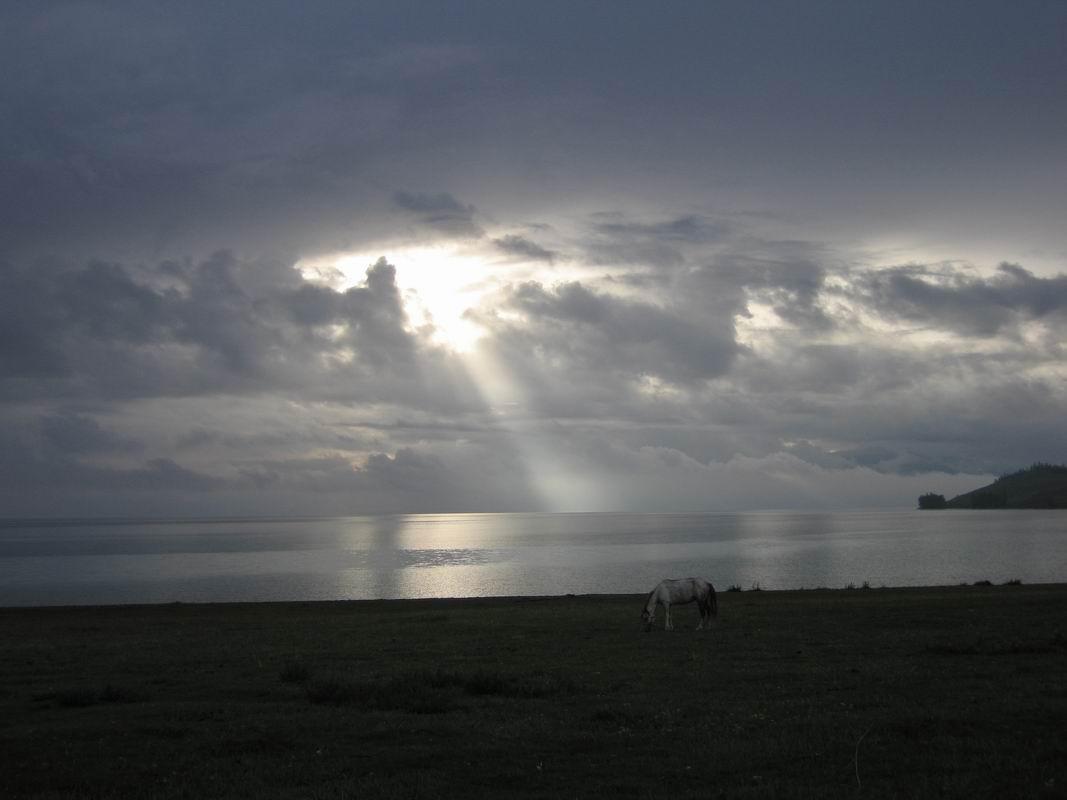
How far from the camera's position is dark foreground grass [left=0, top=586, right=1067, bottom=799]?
11984 millimetres

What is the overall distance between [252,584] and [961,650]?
256ft

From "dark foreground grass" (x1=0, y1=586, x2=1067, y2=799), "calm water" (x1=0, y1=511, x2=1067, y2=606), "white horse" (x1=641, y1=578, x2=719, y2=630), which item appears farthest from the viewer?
"calm water" (x1=0, y1=511, x2=1067, y2=606)

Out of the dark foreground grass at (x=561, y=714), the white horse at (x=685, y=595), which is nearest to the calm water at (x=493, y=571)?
the white horse at (x=685, y=595)

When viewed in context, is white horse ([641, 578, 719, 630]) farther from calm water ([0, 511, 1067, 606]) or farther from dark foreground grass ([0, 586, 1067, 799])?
calm water ([0, 511, 1067, 606])

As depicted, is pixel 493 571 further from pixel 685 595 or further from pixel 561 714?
pixel 561 714

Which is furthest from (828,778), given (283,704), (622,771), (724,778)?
(283,704)

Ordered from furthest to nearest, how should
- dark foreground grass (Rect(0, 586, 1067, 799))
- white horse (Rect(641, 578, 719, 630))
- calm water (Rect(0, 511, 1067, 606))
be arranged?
calm water (Rect(0, 511, 1067, 606)) < white horse (Rect(641, 578, 719, 630)) < dark foreground grass (Rect(0, 586, 1067, 799))

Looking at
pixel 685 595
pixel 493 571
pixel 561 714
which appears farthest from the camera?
pixel 493 571

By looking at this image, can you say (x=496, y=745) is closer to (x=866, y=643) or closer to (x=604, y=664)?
(x=604, y=664)

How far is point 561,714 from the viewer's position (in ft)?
53.2

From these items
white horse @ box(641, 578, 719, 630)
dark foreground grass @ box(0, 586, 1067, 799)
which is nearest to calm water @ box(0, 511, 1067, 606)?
white horse @ box(641, 578, 719, 630)

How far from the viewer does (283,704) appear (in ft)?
59.0

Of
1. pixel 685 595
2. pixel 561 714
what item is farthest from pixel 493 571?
pixel 561 714

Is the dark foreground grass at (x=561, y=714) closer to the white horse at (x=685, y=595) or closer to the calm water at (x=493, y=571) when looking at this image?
the white horse at (x=685, y=595)
